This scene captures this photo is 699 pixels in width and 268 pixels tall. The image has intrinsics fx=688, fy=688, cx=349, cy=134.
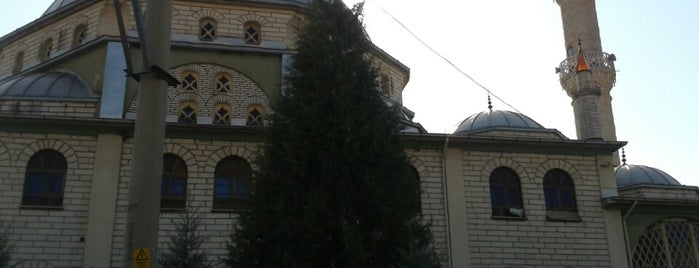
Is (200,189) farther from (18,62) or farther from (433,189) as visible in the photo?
(18,62)

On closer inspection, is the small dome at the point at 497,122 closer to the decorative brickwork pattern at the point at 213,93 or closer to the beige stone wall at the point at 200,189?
the decorative brickwork pattern at the point at 213,93

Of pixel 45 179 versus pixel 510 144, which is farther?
pixel 510 144

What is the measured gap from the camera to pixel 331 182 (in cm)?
953

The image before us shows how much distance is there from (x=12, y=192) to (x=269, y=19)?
289 inches

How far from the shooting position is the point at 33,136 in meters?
14.0

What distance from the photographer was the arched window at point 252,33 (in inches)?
682

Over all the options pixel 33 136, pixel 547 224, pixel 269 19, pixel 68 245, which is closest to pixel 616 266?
pixel 547 224

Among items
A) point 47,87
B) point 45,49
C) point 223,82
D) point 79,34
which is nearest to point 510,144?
point 223,82

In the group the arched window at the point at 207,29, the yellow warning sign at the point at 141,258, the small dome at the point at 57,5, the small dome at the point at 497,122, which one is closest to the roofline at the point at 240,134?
the small dome at the point at 497,122

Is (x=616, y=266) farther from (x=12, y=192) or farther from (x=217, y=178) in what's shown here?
(x=12, y=192)

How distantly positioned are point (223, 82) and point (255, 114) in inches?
43.2

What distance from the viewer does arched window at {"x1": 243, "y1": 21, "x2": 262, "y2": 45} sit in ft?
56.8

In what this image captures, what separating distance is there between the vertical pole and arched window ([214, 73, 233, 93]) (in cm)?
1053

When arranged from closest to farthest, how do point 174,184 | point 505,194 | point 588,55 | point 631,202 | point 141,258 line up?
point 141,258, point 174,184, point 505,194, point 631,202, point 588,55
